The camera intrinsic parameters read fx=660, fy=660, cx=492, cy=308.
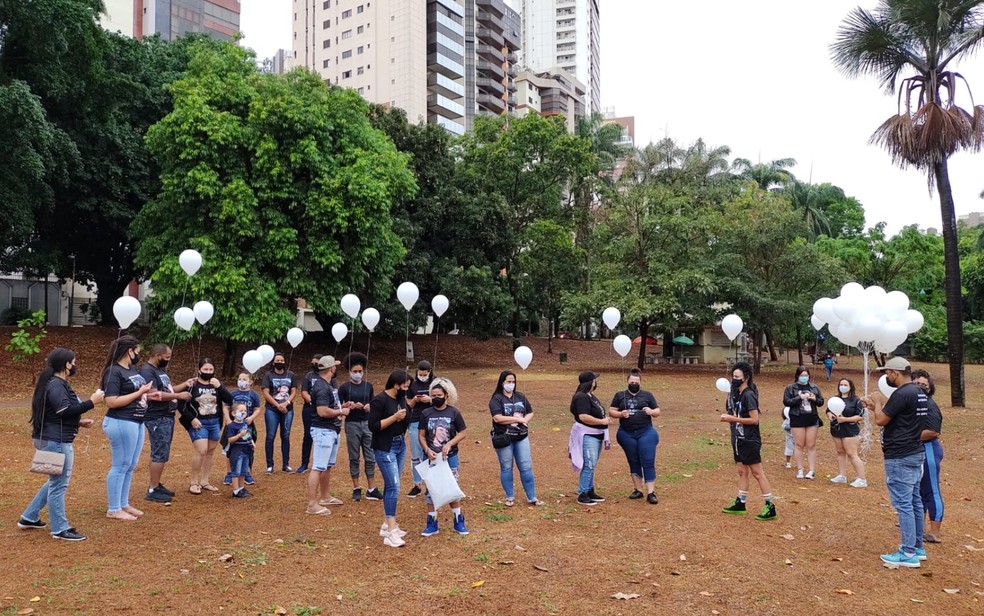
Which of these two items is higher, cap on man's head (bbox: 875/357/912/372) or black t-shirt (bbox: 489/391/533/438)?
cap on man's head (bbox: 875/357/912/372)

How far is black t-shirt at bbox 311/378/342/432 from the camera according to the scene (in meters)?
7.44


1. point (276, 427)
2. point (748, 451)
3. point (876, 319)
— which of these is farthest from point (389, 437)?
point (876, 319)

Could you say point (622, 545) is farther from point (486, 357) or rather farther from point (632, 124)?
point (632, 124)

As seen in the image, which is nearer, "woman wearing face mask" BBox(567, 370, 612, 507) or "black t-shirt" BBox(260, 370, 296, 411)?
"woman wearing face mask" BBox(567, 370, 612, 507)

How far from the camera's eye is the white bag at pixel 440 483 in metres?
6.28

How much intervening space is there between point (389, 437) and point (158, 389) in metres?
2.72

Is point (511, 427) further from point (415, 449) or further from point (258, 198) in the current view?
point (258, 198)

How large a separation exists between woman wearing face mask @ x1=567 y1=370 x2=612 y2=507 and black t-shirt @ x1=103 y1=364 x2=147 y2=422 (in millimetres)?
4644

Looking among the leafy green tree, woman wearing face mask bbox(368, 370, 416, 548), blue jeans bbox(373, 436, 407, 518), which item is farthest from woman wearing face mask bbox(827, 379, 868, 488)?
the leafy green tree

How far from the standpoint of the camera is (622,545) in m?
6.38

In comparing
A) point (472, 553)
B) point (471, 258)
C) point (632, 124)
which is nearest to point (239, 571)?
point (472, 553)

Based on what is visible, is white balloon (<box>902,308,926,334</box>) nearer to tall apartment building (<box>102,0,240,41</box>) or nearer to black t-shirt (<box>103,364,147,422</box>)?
black t-shirt (<box>103,364,147,422</box>)

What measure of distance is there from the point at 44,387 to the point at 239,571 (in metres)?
2.40

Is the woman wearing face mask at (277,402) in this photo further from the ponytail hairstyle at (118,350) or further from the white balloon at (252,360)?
the ponytail hairstyle at (118,350)
